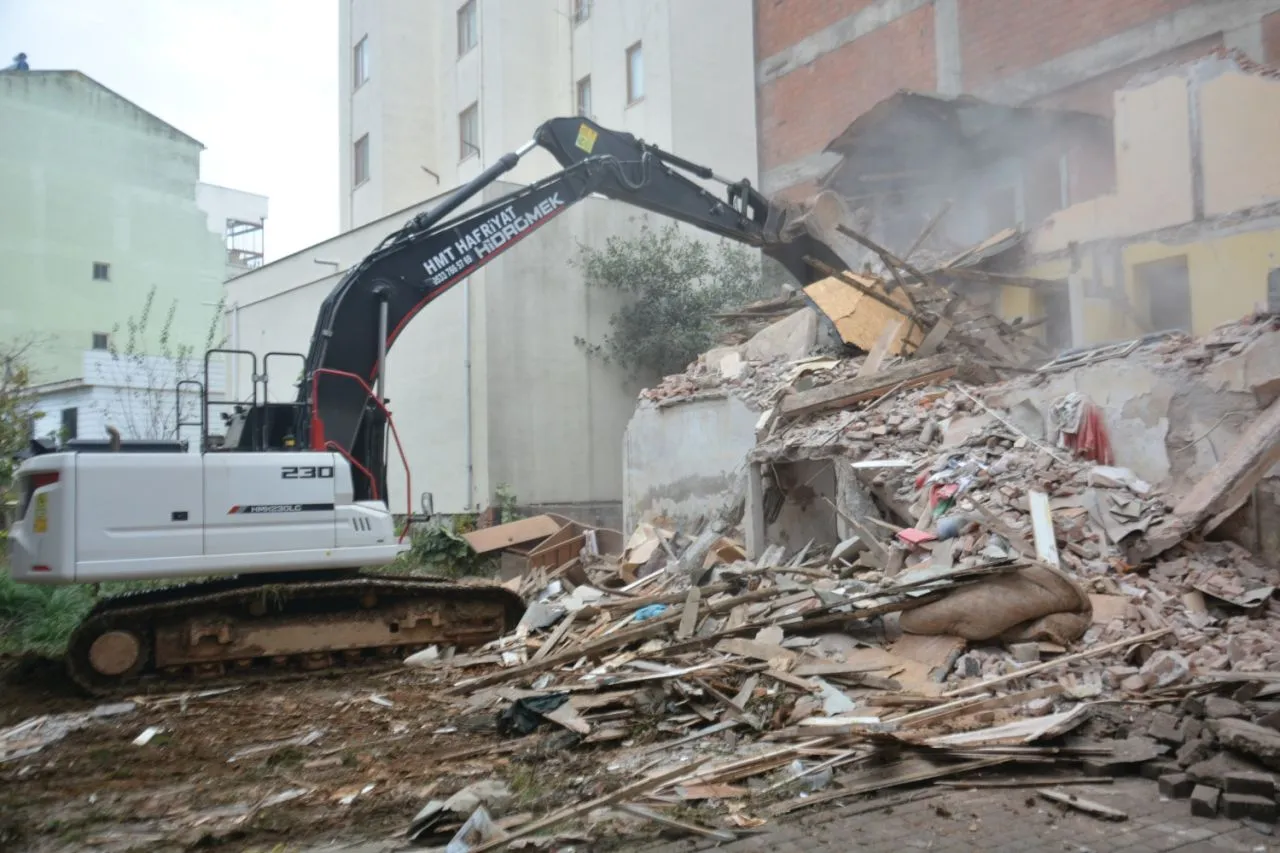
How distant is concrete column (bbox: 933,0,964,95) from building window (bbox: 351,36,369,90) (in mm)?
16620

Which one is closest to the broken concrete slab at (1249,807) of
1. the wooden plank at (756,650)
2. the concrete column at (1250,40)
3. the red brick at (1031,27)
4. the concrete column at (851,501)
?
the wooden plank at (756,650)

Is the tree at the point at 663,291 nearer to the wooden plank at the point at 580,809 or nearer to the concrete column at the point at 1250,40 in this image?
the concrete column at the point at 1250,40

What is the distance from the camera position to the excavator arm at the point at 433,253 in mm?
8523

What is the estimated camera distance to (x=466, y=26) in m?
26.6

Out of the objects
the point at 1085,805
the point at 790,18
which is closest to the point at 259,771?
the point at 1085,805

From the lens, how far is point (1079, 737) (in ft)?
16.8

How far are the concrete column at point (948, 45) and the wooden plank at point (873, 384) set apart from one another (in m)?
10.2

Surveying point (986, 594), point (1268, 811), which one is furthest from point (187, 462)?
point (1268, 811)

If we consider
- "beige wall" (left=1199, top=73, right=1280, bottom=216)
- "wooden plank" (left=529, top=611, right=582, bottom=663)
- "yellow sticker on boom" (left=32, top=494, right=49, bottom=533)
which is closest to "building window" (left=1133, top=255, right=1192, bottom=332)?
"beige wall" (left=1199, top=73, right=1280, bottom=216)

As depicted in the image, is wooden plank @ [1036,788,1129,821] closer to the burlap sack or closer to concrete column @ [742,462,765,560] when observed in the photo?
the burlap sack

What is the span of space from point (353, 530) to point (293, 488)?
608 millimetres

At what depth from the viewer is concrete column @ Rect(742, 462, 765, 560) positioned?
431 inches

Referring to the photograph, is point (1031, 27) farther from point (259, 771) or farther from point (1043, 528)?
point (259, 771)

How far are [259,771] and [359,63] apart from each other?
27.3 metres
